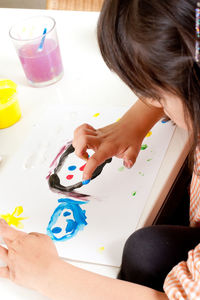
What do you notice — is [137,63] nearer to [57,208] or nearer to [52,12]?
[57,208]

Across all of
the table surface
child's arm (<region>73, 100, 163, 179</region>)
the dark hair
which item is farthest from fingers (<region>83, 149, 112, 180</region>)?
the dark hair

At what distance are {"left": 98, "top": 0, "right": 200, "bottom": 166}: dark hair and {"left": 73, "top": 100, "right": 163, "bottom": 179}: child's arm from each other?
0.23 meters

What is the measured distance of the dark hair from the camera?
0.49 metres

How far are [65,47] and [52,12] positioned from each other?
0.53 feet

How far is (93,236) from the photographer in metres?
0.69

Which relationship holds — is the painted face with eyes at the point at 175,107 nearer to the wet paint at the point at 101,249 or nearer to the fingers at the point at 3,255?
the wet paint at the point at 101,249

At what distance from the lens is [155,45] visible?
52 centimetres

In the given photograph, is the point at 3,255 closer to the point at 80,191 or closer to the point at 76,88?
the point at 80,191

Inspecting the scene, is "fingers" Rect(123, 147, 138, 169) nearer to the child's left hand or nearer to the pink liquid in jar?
the child's left hand

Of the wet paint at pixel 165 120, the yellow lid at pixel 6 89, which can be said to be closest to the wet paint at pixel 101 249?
the wet paint at pixel 165 120

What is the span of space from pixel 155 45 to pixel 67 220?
36cm

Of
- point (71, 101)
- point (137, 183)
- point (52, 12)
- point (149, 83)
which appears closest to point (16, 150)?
point (71, 101)

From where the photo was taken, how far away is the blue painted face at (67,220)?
27.7 inches

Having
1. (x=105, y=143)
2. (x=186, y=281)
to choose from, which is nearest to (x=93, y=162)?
(x=105, y=143)
